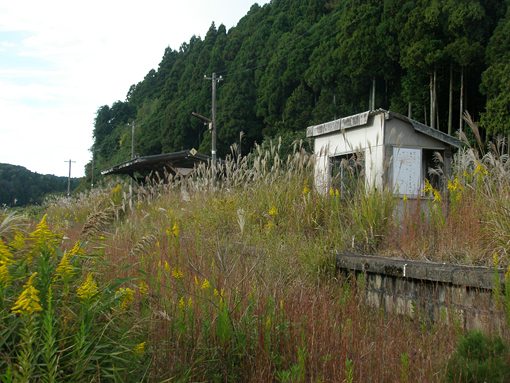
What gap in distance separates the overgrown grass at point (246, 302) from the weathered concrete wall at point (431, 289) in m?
0.14

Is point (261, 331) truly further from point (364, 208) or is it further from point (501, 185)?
point (501, 185)

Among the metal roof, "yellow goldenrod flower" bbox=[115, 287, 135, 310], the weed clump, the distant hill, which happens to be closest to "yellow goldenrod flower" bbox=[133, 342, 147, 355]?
"yellow goldenrod flower" bbox=[115, 287, 135, 310]

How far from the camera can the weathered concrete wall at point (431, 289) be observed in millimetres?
2844

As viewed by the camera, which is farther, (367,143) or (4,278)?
(367,143)

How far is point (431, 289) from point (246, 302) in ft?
4.91

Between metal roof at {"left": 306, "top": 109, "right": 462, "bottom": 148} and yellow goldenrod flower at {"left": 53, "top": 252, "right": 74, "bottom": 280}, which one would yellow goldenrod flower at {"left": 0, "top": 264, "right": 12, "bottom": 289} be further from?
metal roof at {"left": 306, "top": 109, "right": 462, "bottom": 148}

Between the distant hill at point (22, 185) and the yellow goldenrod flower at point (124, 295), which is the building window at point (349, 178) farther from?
the distant hill at point (22, 185)

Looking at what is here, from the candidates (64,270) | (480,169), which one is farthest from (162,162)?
(64,270)

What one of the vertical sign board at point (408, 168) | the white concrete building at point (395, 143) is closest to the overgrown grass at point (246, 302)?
the white concrete building at point (395, 143)

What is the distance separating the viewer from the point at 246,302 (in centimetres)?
Result: 277

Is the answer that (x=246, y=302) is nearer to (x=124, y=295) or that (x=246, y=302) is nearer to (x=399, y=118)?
(x=124, y=295)

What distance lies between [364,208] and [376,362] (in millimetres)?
2102

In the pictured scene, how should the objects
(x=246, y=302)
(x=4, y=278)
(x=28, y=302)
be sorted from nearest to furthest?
(x=28, y=302), (x=4, y=278), (x=246, y=302)

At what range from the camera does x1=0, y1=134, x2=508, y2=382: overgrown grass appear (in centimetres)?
162
